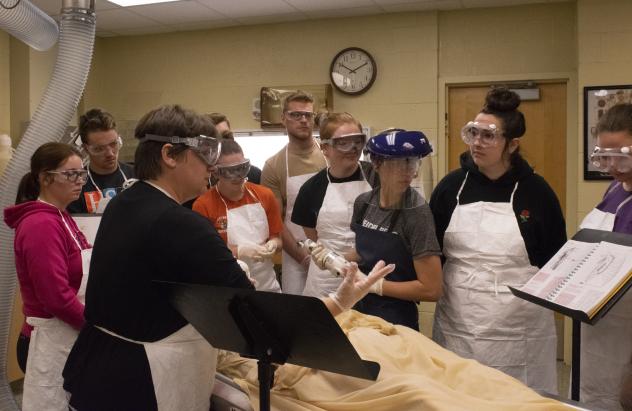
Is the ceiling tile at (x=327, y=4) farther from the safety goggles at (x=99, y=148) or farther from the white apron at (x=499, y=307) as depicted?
the white apron at (x=499, y=307)

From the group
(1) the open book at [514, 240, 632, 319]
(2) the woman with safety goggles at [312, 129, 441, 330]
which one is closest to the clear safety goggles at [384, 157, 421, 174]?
(2) the woman with safety goggles at [312, 129, 441, 330]

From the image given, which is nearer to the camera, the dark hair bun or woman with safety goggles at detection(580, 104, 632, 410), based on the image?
woman with safety goggles at detection(580, 104, 632, 410)

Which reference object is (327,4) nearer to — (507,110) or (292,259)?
(292,259)

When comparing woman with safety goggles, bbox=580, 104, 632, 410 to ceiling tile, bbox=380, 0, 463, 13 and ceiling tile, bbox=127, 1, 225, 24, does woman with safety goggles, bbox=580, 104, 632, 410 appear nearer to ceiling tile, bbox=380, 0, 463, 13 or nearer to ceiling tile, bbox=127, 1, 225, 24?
ceiling tile, bbox=380, 0, 463, 13

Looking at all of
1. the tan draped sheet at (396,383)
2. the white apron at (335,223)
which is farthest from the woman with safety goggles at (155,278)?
the white apron at (335,223)

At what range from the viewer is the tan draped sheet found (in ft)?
5.15

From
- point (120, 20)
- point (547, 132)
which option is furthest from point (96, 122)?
point (547, 132)

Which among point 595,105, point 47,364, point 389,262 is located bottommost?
point 47,364

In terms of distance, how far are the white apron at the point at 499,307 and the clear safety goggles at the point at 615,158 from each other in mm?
396

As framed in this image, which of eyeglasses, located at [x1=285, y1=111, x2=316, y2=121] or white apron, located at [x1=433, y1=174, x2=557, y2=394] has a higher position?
eyeglasses, located at [x1=285, y1=111, x2=316, y2=121]

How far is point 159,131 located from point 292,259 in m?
1.74

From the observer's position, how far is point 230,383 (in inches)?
74.6

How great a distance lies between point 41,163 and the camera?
242 centimetres

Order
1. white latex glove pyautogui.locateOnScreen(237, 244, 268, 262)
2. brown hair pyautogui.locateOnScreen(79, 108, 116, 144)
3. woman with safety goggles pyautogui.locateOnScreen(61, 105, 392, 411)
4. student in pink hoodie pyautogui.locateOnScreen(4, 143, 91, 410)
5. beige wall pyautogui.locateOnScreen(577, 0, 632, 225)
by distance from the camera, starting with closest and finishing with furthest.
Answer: woman with safety goggles pyautogui.locateOnScreen(61, 105, 392, 411)
student in pink hoodie pyautogui.locateOnScreen(4, 143, 91, 410)
white latex glove pyautogui.locateOnScreen(237, 244, 268, 262)
brown hair pyautogui.locateOnScreen(79, 108, 116, 144)
beige wall pyautogui.locateOnScreen(577, 0, 632, 225)
